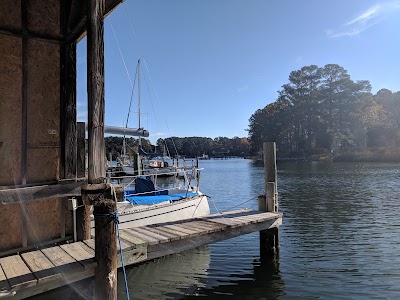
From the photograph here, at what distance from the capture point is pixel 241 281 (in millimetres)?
7551

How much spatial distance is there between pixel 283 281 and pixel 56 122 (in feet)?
19.2

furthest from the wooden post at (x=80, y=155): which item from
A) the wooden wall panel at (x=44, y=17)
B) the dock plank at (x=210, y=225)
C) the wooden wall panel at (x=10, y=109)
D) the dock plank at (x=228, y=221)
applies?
the dock plank at (x=228, y=221)

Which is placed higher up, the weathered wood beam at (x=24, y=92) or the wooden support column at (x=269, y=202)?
the weathered wood beam at (x=24, y=92)

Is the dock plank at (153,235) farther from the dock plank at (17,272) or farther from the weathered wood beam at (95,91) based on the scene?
the dock plank at (17,272)

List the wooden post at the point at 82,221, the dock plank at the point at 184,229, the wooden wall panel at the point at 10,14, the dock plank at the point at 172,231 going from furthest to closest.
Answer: the dock plank at the point at 184,229
the dock plank at the point at 172,231
the wooden post at the point at 82,221
the wooden wall panel at the point at 10,14

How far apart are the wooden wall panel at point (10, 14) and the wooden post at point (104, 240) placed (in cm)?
281

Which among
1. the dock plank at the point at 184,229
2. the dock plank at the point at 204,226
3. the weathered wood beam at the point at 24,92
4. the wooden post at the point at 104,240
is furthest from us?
the dock plank at the point at 204,226

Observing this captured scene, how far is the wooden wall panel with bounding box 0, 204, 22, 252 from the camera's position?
4992 mm

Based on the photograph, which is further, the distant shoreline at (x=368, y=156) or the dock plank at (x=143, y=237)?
the distant shoreline at (x=368, y=156)

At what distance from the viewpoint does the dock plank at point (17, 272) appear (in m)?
4.05

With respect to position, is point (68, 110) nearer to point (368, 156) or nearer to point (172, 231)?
point (172, 231)

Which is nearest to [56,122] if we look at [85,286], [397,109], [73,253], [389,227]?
[73,253]

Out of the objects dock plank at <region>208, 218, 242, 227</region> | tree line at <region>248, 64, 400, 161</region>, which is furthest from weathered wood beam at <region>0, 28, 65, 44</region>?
tree line at <region>248, 64, 400, 161</region>

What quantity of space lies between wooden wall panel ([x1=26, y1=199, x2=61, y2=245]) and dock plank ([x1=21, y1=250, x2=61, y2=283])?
0.32 metres
